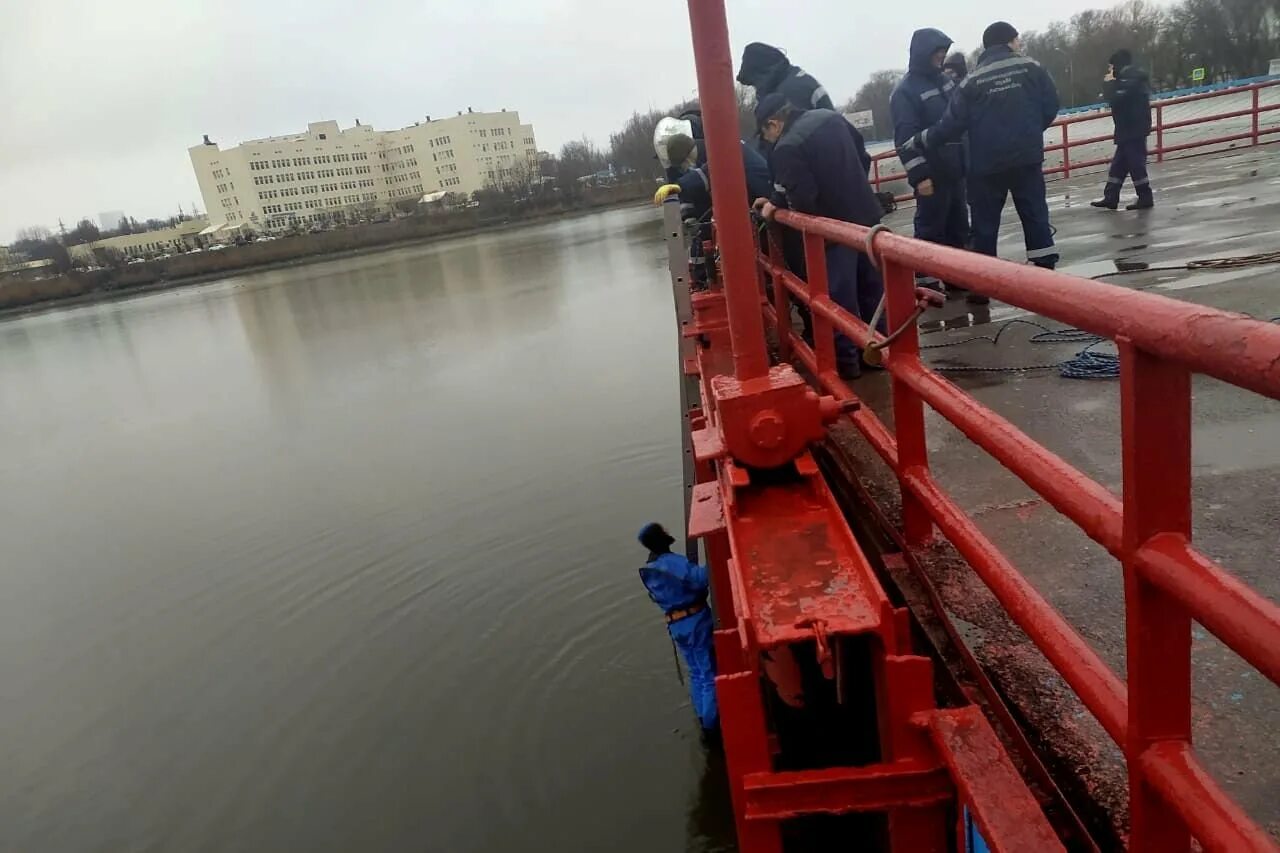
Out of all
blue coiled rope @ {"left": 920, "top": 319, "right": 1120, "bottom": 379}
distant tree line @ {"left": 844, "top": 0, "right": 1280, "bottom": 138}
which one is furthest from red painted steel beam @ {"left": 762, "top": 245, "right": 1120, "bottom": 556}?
distant tree line @ {"left": 844, "top": 0, "right": 1280, "bottom": 138}

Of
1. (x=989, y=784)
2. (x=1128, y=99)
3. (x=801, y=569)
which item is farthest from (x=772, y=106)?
(x=1128, y=99)

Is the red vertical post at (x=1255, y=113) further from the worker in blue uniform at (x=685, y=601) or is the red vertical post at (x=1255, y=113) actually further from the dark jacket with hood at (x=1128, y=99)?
the worker in blue uniform at (x=685, y=601)

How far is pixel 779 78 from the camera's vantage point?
5.65 m

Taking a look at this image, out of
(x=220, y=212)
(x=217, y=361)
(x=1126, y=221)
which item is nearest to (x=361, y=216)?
(x=220, y=212)

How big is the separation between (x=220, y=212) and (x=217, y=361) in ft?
401

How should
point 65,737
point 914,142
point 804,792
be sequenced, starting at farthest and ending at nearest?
point 914,142 → point 65,737 → point 804,792

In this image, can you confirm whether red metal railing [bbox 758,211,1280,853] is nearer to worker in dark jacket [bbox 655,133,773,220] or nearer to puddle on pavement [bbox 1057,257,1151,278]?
worker in dark jacket [bbox 655,133,773,220]

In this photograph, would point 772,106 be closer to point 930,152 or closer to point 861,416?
point 930,152

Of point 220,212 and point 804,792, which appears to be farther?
point 220,212

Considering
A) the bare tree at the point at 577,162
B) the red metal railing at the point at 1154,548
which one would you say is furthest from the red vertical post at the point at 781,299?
the bare tree at the point at 577,162

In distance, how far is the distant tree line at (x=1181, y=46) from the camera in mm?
53438

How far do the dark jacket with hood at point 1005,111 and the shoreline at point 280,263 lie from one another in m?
65.2

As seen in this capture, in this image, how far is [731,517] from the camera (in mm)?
2420

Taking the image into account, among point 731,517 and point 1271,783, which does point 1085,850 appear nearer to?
point 1271,783
